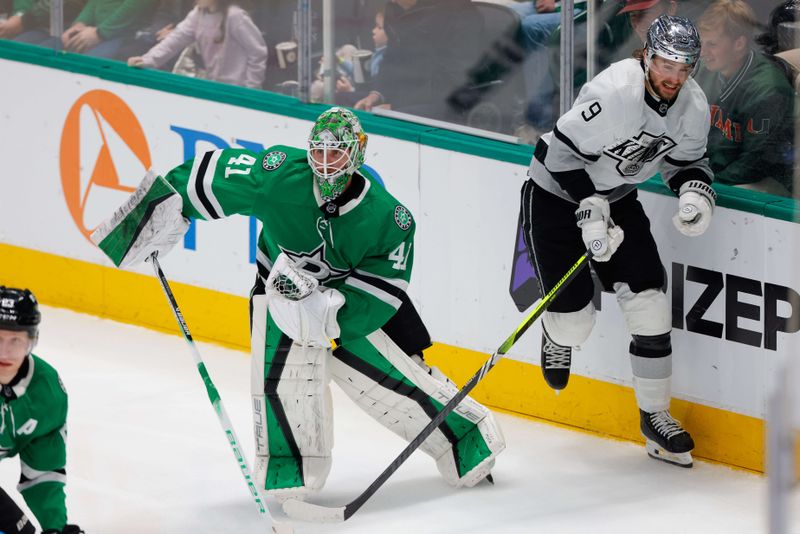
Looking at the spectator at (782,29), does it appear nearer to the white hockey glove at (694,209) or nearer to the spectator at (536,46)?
the white hockey glove at (694,209)

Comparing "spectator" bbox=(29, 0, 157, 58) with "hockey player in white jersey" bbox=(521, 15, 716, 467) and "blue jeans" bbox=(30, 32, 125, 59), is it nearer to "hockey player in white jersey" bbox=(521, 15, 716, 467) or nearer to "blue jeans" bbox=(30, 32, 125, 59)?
"blue jeans" bbox=(30, 32, 125, 59)

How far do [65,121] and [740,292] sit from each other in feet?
8.73

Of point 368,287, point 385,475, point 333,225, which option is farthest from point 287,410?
point 333,225

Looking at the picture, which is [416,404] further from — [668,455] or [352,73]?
[352,73]

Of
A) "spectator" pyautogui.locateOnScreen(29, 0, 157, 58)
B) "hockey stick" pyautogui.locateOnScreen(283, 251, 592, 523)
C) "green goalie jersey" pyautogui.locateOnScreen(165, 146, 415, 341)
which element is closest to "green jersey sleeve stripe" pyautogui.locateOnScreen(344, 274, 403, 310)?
"green goalie jersey" pyautogui.locateOnScreen(165, 146, 415, 341)

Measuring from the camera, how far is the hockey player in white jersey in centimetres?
404

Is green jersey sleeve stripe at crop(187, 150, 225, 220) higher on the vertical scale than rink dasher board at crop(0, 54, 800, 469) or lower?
higher

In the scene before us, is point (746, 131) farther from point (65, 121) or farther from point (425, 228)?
point (65, 121)

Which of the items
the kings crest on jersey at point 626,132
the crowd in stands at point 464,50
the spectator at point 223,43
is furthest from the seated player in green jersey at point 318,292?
the spectator at point 223,43

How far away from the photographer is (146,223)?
4.01 m

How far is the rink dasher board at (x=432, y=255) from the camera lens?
4.30m

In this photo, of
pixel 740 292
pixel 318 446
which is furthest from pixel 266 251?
pixel 740 292

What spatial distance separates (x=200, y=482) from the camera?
4.36m

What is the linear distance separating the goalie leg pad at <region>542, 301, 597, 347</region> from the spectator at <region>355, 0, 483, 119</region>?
852 mm
